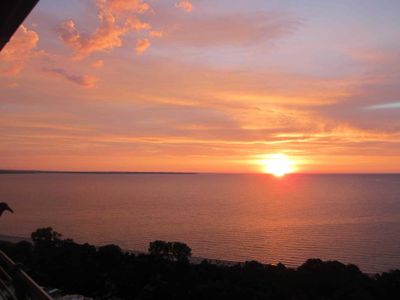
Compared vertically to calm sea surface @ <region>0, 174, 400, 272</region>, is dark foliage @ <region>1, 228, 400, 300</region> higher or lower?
lower

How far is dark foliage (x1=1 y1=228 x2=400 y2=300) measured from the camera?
15766 millimetres

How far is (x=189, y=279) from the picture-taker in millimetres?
17875

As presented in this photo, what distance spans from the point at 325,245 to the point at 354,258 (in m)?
7.16

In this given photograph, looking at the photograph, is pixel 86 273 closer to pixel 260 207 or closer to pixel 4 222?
pixel 4 222

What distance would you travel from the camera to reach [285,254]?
3991cm

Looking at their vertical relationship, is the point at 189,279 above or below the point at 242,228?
below

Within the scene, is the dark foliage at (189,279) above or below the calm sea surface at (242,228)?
below

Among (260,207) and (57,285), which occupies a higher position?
(260,207)

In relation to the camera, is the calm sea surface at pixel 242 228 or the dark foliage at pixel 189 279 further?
the calm sea surface at pixel 242 228

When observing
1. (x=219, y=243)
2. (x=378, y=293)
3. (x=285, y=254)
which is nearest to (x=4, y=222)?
(x=219, y=243)

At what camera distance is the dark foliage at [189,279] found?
15.8 m

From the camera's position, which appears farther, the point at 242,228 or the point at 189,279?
the point at 242,228

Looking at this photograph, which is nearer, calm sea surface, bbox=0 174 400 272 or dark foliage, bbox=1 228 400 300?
dark foliage, bbox=1 228 400 300

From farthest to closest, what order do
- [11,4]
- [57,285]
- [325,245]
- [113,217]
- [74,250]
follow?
1. [113,217]
2. [325,245]
3. [74,250]
4. [57,285]
5. [11,4]
